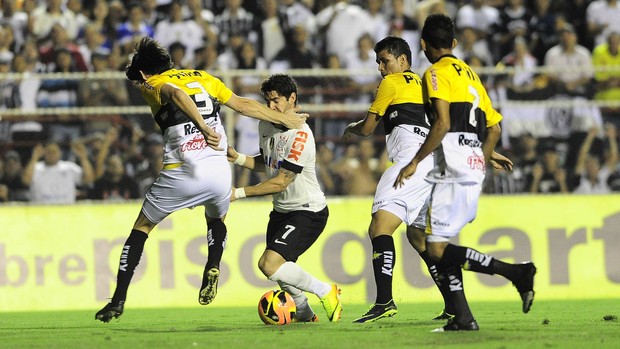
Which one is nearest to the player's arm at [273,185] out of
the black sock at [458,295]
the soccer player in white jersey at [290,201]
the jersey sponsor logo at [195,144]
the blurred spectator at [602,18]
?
the soccer player in white jersey at [290,201]

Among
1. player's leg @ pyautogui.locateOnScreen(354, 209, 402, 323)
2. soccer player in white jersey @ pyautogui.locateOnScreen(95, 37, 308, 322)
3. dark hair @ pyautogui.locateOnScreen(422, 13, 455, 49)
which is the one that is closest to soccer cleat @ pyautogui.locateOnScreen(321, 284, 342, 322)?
player's leg @ pyautogui.locateOnScreen(354, 209, 402, 323)

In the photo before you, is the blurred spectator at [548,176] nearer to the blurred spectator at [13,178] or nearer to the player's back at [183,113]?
the player's back at [183,113]

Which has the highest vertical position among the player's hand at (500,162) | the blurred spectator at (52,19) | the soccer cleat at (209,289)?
the blurred spectator at (52,19)

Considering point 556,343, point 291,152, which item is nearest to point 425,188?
point 291,152

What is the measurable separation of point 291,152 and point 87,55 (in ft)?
25.4

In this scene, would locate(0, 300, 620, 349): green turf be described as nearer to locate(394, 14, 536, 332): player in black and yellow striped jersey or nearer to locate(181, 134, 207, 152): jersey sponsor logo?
locate(394, 14, 536, 332): player in black and yellow striped jersey

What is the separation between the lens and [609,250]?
1510 centimetres

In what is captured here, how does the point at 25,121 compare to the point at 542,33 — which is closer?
the point at 25,121

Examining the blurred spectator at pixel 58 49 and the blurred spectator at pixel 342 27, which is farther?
the blurred spectator at pixel 342 27

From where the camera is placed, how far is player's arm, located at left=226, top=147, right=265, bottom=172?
1084 cm

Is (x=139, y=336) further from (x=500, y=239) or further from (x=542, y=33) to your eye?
(x=542, y=33)

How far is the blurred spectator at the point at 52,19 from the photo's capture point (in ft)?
59.3

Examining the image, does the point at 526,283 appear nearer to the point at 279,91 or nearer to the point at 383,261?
the point at 383,261

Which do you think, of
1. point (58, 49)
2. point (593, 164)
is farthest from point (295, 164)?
point (58, 49)
